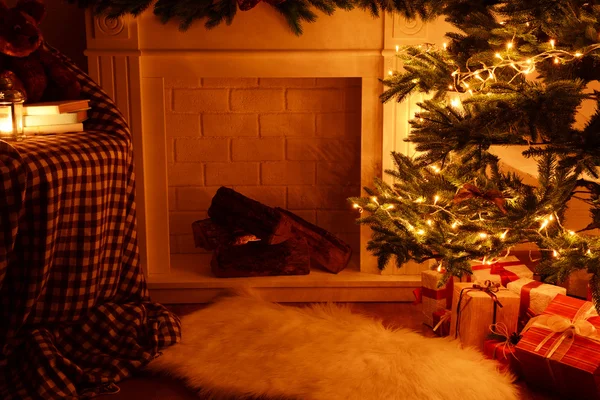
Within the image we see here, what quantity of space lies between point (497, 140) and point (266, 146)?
3.81 ft

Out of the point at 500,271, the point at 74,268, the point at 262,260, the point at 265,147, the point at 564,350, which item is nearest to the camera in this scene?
the point at 564,350

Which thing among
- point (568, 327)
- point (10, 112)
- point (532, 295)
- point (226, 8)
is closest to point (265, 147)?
point (226, 8)

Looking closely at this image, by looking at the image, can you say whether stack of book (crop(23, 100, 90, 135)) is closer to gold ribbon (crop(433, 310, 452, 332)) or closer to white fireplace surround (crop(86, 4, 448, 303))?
white fireplace surround (crop(86, 4, 448, 303))

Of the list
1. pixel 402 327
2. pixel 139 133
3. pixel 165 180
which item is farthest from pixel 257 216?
A: pixel 402 327

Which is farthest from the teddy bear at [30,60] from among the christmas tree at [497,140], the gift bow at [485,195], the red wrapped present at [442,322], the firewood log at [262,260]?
the red wrapped present at [442,322]

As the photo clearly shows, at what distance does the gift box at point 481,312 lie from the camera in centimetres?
183

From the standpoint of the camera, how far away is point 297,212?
8.88 ft

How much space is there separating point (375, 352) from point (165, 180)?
951mm

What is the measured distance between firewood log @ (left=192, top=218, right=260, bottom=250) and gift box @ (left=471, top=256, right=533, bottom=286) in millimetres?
801

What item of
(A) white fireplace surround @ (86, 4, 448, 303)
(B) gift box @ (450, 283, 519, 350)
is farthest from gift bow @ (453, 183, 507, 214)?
(A) white fireplace surround @ (86, 4, 448, 303)

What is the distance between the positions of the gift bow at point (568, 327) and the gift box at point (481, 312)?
11cm

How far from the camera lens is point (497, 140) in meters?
1.68

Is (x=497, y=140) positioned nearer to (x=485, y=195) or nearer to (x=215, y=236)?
(x=485, y=195)

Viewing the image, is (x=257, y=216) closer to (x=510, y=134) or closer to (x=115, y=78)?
(x=115, y=78)
